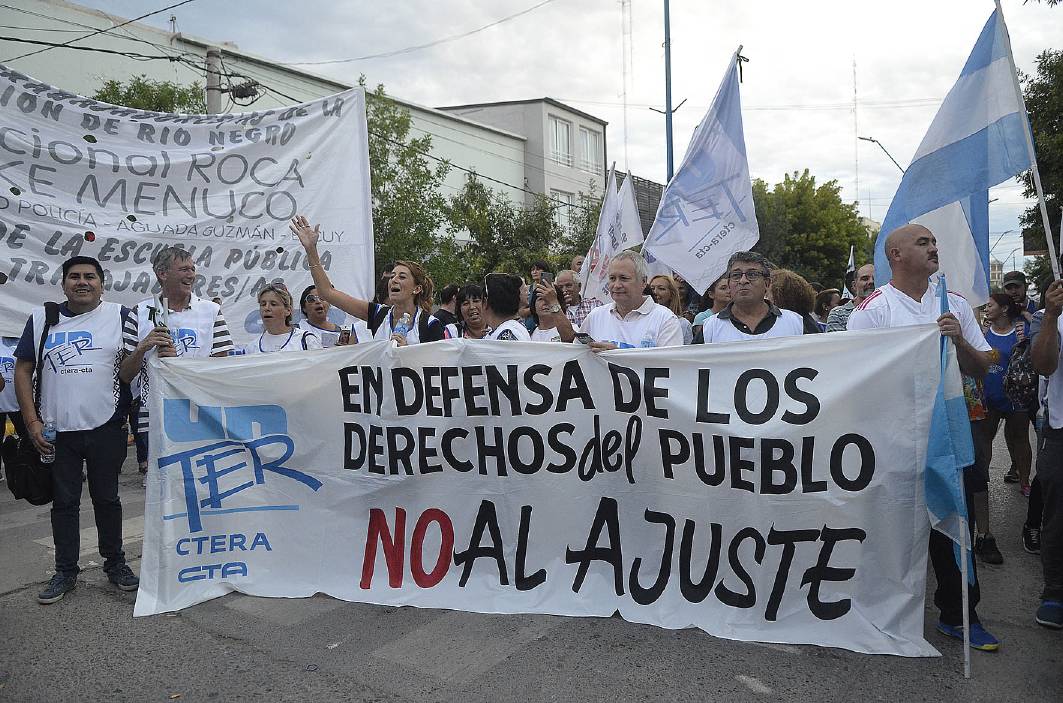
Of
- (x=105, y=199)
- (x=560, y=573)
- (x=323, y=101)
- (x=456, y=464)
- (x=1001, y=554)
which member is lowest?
(x=1001, y=554)

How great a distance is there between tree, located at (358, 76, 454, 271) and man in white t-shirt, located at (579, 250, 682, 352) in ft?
38.9

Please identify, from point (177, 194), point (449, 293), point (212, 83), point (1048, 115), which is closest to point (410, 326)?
point (177, 194)

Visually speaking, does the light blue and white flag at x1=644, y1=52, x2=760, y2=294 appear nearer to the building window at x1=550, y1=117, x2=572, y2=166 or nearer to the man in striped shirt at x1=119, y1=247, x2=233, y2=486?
the man in striped shirt at x1=119, y1=247, x2=233, y2=486

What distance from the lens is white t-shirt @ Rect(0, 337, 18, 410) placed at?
21.9ft

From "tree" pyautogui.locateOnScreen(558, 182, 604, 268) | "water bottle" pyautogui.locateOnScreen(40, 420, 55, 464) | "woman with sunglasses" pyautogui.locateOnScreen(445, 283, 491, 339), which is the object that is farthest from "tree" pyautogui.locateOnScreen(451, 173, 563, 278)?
"water bottle" pyautogui.locateOnScreen(40, 420, 55, 464)

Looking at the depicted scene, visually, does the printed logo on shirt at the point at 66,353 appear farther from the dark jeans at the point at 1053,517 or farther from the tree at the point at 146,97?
the tree at the point at 146,97

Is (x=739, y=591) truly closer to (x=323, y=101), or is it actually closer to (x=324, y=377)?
(x=324, y=377)

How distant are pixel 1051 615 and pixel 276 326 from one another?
15.9ft

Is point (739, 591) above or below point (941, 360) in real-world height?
below

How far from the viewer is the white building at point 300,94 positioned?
1692 centimetres

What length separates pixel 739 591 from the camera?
3641 millimetres

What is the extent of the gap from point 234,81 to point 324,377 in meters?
20.7

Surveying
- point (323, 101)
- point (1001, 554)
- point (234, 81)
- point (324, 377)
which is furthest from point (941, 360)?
point (234, 81)

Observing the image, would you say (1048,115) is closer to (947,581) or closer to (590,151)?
(947,581)
